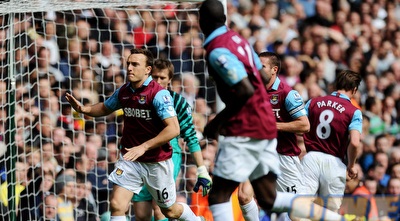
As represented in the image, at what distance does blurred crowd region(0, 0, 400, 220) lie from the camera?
446 inches

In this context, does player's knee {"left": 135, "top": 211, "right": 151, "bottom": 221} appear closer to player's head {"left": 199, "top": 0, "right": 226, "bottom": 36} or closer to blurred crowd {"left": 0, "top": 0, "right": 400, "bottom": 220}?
blurred crowd {"left": 0, "top": 0, "right": 400, "bottom": 220}

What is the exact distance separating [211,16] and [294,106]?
2160 millimetres

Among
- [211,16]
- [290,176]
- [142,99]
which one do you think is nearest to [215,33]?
[211,16]

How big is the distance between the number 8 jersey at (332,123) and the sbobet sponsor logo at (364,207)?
0.50 meters

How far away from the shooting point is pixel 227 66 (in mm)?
6742

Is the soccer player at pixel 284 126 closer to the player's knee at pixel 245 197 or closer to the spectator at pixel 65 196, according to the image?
the player's knee at pixel 245 197

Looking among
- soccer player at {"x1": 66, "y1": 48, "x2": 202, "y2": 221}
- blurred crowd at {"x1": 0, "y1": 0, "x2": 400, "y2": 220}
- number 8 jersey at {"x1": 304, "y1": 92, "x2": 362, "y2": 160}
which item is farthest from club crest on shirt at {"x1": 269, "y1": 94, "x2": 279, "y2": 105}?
blurred crowd at {"x1": 0, "y1": 0, "x2": 400, "y2": 220}

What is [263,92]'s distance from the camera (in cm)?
705

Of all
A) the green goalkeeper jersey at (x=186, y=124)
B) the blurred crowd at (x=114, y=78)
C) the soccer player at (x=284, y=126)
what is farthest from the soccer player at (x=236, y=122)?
the blurred crowd at (x=114, y=78)

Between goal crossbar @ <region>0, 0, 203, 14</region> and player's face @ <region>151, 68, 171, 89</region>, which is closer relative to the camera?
player's face @ <region>151, 68, 171, 89</region>

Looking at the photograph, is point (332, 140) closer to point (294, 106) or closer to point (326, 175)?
point (326, 175)

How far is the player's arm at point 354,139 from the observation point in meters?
8.82

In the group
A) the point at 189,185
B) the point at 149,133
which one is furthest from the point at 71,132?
the point at 149,133

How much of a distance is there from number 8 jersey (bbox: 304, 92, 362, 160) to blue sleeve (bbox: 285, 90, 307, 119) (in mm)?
344
